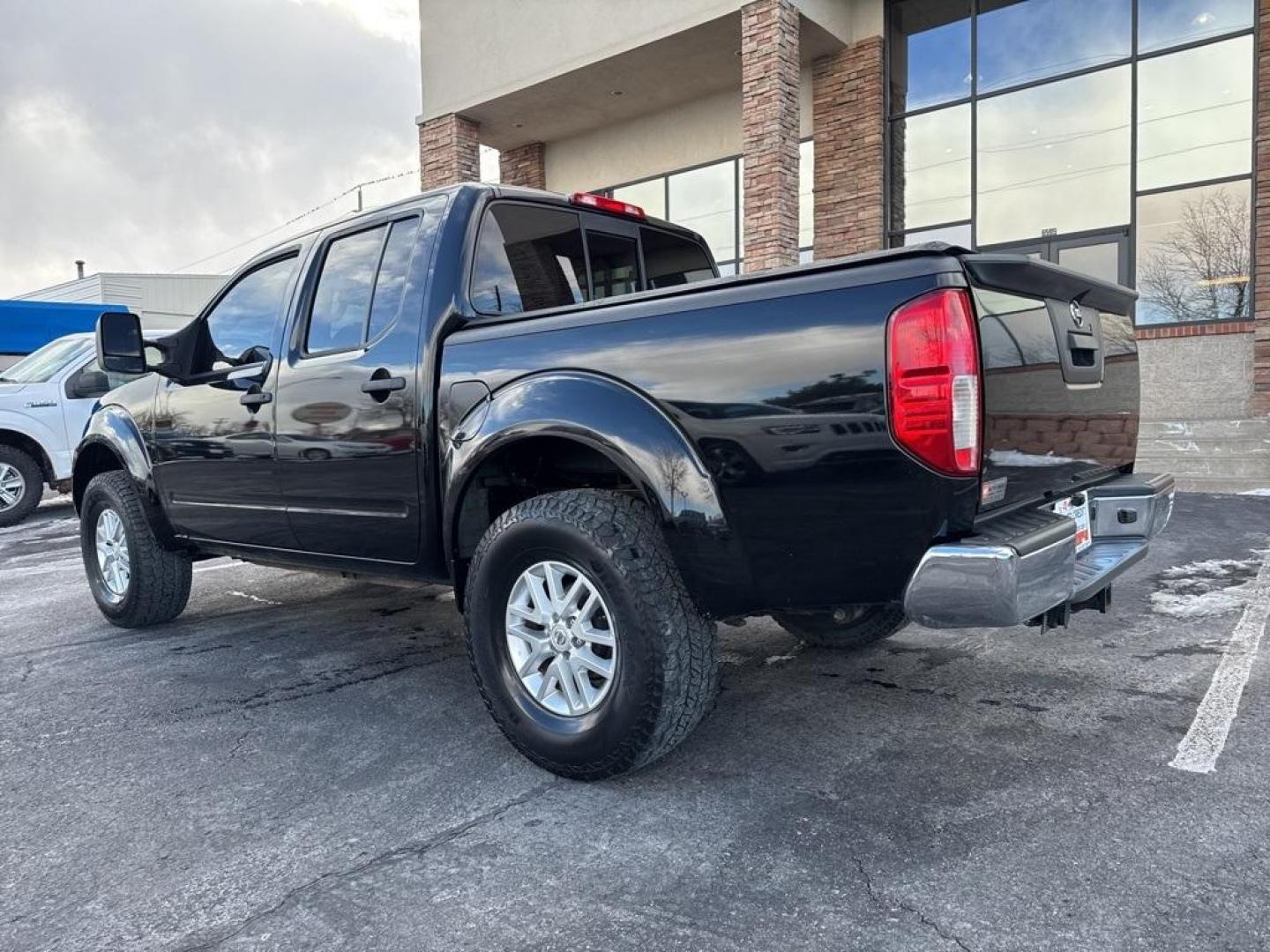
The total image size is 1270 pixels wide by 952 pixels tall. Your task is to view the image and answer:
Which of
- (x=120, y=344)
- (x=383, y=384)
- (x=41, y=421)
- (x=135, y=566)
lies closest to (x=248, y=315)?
(x=120, y=344)

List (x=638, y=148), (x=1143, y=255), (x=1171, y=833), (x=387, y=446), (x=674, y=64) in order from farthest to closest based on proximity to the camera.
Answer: (x=638, y=148)
(x=674, y=64)
(x=1143, y=255)
(x=387, y=446)
(x=1171, y=833)

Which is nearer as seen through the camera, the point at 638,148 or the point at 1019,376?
the point at 1019,376

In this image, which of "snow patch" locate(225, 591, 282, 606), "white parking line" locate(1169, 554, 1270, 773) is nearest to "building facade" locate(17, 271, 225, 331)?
"snow patch" locate(225, 591, 282, 606)

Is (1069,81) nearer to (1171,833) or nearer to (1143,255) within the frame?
(1143,255)

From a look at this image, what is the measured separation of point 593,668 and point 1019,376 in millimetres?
1488

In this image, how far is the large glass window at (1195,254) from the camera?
34.2 ft

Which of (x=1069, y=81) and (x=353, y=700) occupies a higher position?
(x=1069, y=81)

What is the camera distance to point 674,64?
12.3 m

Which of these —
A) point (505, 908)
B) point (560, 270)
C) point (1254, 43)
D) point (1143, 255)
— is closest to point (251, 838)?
point (505, 908)

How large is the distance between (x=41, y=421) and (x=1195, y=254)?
1309 cm

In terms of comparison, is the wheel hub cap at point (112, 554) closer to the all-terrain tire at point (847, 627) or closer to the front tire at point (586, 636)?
the front tire at point (586, 636)

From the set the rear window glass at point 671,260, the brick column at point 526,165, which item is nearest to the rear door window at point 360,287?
the rear window glass at point 671,260

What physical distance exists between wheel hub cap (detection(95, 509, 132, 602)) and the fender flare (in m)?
0.35

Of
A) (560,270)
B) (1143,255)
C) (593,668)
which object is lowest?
(593,668)
